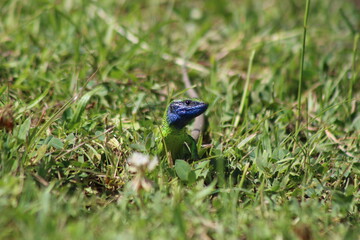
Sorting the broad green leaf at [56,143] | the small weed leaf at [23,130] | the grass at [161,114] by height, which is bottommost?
the grass at [161,114]

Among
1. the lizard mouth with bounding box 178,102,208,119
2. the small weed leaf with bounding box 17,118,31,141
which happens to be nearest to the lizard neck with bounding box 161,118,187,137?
the lizard mouth with bounding box 178,102,208,119

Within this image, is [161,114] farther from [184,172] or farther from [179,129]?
[184,172]

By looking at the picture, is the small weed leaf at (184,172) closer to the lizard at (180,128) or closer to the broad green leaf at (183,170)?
the broad green leaf at (183,170)

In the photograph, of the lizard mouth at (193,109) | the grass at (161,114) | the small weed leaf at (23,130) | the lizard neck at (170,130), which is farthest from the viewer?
the lizard neck at (170,130)

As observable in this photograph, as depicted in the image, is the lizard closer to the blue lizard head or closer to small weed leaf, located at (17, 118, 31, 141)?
the blue lizard head

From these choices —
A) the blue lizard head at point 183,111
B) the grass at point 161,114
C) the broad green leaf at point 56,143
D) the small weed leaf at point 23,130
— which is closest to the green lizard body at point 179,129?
the blue lizard head at point 183,111

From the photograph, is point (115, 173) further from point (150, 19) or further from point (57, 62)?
point (150, 19)
